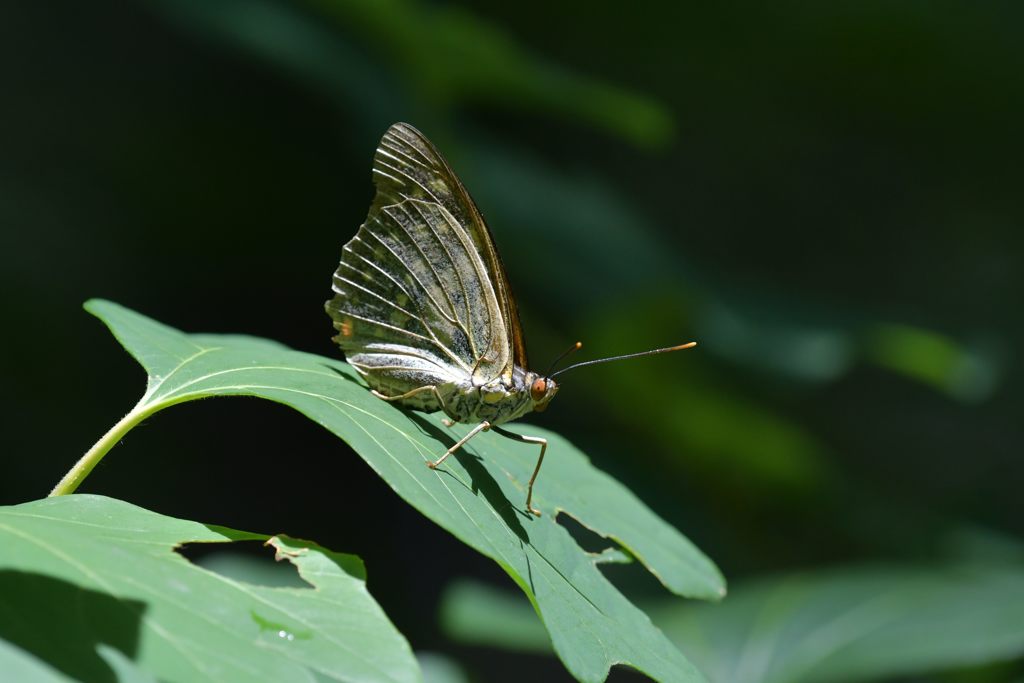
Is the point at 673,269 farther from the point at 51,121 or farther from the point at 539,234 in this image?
the point at 51,121

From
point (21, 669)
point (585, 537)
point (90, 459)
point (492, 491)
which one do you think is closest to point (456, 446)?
point (492, 491)

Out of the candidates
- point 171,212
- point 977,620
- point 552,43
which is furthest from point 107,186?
point 977,620

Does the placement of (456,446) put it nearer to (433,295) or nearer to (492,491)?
(492,491)

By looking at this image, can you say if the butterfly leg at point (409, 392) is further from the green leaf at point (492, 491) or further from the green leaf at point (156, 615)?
the green leaf at point (156, 615)

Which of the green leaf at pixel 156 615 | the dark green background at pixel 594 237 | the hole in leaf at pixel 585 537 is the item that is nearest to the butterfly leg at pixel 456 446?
the green leaf at pixel 156 615

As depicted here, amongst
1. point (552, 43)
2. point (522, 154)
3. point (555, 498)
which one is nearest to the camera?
point (555, 498)

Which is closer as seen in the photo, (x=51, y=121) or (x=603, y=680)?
(x=603, y=680)
